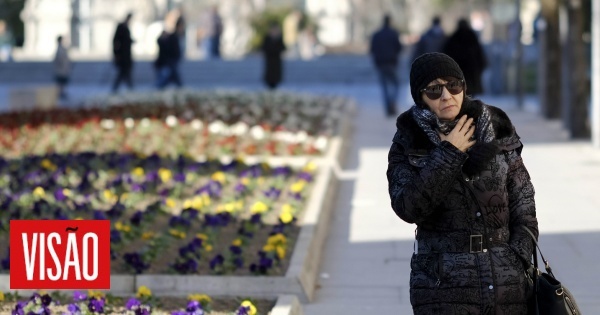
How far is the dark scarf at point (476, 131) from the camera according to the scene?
4.87 metres

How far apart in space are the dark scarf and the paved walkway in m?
3.41

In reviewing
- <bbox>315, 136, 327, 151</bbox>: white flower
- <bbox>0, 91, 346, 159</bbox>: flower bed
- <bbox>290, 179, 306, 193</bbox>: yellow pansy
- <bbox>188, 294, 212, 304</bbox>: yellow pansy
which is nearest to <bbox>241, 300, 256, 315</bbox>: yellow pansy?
<bbox>188, 294, 212, 304</bbox>: yellow pansy

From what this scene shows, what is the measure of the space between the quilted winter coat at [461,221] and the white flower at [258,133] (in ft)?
A: 41.9

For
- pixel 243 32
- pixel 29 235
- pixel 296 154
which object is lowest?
pixel 243 32

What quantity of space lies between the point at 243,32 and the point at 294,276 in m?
54.8

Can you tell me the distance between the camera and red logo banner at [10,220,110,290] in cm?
600

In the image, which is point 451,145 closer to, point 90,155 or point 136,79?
point 90,155

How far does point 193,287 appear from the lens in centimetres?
846

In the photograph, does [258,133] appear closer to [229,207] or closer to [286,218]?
[229,207]

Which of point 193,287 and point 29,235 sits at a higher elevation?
point 29,235

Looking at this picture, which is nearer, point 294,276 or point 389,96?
point 294,276

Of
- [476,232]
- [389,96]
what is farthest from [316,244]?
[389,96]

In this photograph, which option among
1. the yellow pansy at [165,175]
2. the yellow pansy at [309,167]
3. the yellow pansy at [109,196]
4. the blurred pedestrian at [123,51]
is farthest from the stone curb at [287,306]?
the blurred pedestrian at [123,51]

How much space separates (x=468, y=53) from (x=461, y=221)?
15608 mm
